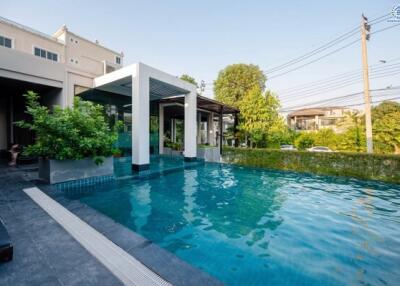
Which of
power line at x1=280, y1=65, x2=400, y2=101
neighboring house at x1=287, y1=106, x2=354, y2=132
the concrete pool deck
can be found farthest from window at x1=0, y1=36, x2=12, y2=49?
neighboring house at x1=287, y1=106, x2=354, y2=132

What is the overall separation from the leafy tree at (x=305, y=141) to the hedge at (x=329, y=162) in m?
13.6

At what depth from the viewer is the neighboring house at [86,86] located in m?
9.53

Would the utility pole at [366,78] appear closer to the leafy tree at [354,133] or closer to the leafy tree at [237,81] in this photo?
the leafy tree at [354,133]

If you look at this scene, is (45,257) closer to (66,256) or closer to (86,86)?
(66,256)

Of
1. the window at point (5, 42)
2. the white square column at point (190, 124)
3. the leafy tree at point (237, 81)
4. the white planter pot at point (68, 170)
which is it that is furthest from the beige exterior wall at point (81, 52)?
the leafy tree at point (237, 81)

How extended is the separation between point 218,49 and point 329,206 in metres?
20.3

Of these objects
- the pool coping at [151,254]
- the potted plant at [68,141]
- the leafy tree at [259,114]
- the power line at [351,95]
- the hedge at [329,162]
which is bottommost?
the pool coping at [151,254]

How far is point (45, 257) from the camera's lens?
260 centimetres

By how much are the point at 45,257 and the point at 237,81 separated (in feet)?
99.8

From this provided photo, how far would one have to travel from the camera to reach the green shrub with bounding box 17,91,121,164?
6664 mm

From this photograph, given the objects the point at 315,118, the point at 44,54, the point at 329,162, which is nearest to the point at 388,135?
the point at 329,162

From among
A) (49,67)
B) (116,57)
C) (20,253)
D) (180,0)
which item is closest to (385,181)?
(20,253)

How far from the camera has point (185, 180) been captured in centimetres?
893

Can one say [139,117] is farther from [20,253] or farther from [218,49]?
[218,49]
